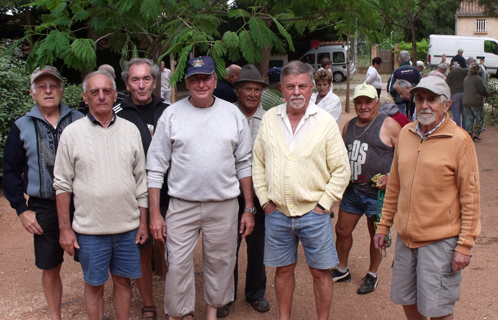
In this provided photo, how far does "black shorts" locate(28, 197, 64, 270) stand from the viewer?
3525 millimetres

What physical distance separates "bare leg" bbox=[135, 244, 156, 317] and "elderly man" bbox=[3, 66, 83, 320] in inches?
24.9

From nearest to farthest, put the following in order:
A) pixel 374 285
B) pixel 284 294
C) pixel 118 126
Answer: pixel 118 126 → pixel 284 294 → pixel 374 285

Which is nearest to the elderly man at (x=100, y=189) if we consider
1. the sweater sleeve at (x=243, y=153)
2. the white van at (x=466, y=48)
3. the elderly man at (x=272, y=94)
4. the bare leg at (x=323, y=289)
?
the sweater sleeve at (x=243, y=153)

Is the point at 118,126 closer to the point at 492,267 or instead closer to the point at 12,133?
the point at 12,133

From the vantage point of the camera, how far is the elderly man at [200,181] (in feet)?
11.4

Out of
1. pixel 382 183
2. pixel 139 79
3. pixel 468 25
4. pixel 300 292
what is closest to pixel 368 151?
pixel 382 183

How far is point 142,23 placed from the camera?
3.97 meters

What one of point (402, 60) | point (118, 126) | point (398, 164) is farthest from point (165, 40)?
point (402, 60)

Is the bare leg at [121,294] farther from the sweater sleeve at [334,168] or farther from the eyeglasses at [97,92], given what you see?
the sweater sleeve at [334,168]

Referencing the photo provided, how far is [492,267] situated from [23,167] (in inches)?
177

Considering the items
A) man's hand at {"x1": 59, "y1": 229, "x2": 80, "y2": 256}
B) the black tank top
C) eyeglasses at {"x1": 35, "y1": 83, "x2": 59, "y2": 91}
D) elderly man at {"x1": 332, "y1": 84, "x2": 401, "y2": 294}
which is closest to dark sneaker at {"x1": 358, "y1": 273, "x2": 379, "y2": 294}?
elderly man at {"x1": 332, "y1": 84, "x2": 401, "y2": 294}

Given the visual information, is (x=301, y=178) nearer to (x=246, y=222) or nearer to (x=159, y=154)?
(x=246, y=222)

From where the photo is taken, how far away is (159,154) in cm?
354

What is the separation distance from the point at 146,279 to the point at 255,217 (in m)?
1.02
